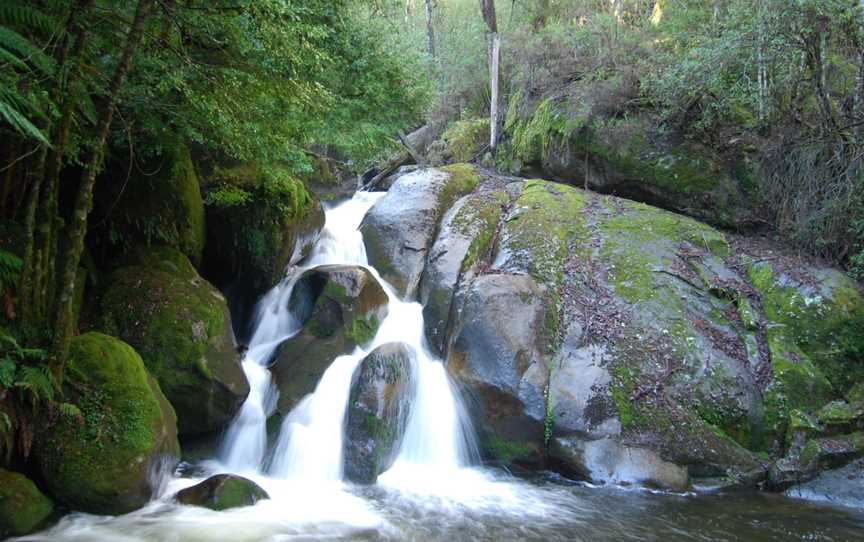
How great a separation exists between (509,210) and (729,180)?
4456 mm

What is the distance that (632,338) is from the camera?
331 inches

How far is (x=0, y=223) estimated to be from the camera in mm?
5582

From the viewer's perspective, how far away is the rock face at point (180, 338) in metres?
6.87

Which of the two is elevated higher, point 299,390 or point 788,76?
point 788,76

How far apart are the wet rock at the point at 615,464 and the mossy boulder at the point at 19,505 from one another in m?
5.63

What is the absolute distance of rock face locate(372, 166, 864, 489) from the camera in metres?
7.45

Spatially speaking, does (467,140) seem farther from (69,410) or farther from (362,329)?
(69,410)

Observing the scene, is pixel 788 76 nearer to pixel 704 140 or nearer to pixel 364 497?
pixel 704 140

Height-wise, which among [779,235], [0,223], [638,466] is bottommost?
[638,466]

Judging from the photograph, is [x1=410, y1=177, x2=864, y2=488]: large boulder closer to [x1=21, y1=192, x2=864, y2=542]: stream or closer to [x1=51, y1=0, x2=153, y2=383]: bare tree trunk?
[x1=21, y1=192, x2=864, y2=542]: stream

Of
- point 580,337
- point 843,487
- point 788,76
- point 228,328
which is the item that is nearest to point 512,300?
point 580,337

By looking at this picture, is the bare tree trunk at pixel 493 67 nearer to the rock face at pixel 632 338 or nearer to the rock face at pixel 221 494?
the rock face at pixel 632 338

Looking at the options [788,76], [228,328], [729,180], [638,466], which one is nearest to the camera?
[638,466]

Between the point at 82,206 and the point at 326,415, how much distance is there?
4050 millimetres
